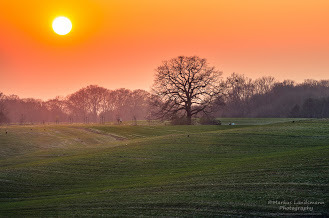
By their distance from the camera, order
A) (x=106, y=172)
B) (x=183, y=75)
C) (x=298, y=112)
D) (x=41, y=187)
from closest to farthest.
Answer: (x=41, y=187), (x=106, y=172), (x=183, y=75), (x=298, y=112)

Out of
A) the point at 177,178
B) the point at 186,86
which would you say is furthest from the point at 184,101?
the point at 177,178

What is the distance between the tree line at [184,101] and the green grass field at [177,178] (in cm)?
3031

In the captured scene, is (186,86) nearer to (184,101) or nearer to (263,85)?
(184,101)

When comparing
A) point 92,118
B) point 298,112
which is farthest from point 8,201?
point 92,118

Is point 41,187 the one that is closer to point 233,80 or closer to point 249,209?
point 249,209

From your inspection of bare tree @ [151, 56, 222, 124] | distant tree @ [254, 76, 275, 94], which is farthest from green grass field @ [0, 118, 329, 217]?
distant tree @ [254, 76, 275, 94]

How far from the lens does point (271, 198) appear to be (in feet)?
44.6

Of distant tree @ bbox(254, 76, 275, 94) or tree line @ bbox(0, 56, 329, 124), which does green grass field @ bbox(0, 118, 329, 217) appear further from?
distant tree @ bbox(254, 76, 275, 94)

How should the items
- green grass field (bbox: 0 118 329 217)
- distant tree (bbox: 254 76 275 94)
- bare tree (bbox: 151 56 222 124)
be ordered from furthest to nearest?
distant tree (bbox: 254 76 275 94)
bare tree (bbox: 151 56 222 124)
green grass field (bbox: 0 118 329 217)

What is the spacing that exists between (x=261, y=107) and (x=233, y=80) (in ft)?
51.0

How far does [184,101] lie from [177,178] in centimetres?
5501

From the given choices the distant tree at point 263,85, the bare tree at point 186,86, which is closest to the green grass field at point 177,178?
the bare tree at point 186,86

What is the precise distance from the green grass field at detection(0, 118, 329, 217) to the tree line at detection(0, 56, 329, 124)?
3031cm

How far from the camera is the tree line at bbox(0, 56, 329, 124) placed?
7500cm
